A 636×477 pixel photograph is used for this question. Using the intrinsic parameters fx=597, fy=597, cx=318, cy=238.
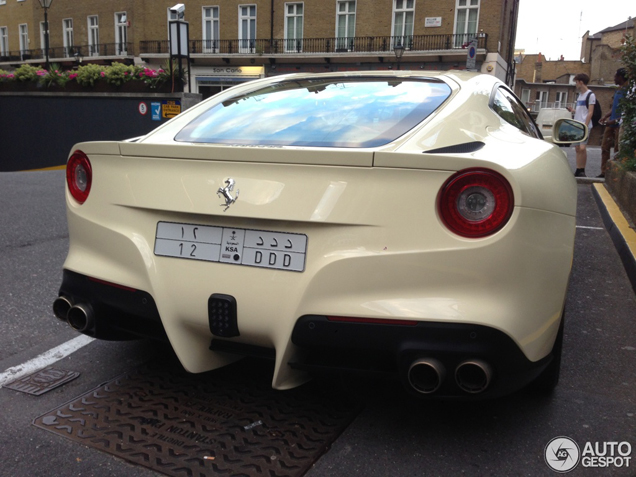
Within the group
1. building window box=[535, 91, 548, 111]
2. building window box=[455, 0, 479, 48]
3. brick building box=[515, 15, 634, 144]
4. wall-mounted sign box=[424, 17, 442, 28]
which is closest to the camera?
building window box=[455, 0, 479, 48]

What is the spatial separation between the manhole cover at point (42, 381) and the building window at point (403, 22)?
32.3 meters

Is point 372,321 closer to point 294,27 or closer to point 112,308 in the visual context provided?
point 112,308

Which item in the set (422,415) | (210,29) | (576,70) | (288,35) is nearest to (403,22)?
(288,35)

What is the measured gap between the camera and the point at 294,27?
3494cm

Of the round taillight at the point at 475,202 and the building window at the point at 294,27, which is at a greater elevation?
the building window at the point at 294,27

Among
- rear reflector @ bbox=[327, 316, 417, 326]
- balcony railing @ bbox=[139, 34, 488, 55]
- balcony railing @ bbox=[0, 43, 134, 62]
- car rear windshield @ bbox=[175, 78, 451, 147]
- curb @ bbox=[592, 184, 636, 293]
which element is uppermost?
balcony railing @ bbox=[139, 34, 488, 55]

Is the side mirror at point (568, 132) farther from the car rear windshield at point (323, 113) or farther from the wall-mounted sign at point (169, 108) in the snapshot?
the wall-mounted sign at point (169, 108)

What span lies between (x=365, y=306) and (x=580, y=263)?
3.93m

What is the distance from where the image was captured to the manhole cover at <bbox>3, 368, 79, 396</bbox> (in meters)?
2.69

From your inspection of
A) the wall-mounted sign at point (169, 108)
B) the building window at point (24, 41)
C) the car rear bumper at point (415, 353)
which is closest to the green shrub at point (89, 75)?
the wall-mounted sign at point (169, 108)

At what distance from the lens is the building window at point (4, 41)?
45028 millimetres

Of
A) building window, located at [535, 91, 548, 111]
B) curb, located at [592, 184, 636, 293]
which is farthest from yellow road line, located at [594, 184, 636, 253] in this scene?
building window, located at [535, 91, 548, 111]

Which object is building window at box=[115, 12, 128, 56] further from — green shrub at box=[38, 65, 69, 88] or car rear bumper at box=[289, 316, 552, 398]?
car rear bumper at box=[289, 316, 552, 398]
